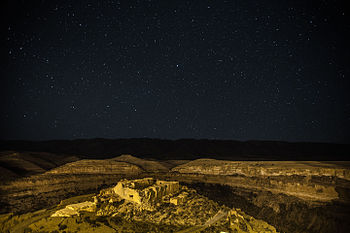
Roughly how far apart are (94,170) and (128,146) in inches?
1955

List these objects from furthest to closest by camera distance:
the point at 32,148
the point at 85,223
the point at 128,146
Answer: the point at 32,148
the point at 128,146
the point at 85,223

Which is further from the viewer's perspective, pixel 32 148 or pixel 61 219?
pixel 32 148

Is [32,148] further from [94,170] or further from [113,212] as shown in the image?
[113,212]

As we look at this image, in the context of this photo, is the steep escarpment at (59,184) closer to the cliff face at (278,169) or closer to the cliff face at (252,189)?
the cliff face at (252,189)

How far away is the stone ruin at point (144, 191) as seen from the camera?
15.0 m

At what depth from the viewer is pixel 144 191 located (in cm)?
1539

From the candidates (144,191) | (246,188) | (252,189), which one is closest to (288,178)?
(252,189)

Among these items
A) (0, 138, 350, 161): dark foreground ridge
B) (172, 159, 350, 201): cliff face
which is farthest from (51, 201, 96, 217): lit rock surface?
(0, 138, 350, 161): dark foreground ridge

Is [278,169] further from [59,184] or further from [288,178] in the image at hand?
[59,184]

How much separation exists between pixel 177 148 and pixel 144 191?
6568 centimetres

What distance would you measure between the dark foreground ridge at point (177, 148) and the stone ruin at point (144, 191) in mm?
49880

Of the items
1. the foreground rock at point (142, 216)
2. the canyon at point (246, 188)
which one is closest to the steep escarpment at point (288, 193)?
the canyon at point (246, 188)

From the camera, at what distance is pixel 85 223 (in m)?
12.9

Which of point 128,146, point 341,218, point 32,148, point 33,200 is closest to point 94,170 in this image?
point 33,200
